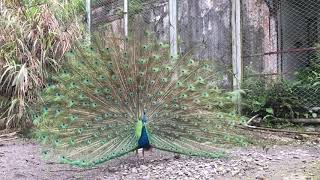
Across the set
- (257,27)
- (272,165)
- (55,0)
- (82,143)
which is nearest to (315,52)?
(257,27)

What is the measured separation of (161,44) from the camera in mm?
5402

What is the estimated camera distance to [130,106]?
16.9 feet

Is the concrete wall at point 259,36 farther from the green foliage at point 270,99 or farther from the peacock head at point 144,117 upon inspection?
the peacock head at point 144,117

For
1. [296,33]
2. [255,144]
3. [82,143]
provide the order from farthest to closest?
[296,33] → [255,144] → [82,143]

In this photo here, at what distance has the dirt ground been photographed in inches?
183

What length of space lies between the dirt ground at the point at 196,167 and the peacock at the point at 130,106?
19 cm

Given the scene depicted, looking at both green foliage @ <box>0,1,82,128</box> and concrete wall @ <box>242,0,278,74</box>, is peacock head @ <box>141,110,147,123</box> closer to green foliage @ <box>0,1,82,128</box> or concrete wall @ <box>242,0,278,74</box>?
concrete wall @ <box>242,0,278,74</box>

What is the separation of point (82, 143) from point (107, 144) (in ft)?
0.85

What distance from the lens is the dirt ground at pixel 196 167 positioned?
15.3ft

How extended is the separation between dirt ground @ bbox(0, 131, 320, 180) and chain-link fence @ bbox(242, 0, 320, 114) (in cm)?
140

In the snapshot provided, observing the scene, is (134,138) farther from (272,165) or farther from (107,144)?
(272,165)

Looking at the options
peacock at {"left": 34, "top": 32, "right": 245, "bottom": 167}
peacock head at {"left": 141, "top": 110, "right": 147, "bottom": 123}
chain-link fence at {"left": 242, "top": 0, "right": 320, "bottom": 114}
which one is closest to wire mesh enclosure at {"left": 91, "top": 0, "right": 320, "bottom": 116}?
chain-link fence at {"left": 242, "top": 0, "right": 320, "bottom": 114}

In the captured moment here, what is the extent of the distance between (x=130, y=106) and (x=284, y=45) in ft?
13.7

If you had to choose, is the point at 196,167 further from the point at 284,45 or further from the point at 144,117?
the point at 284,45
